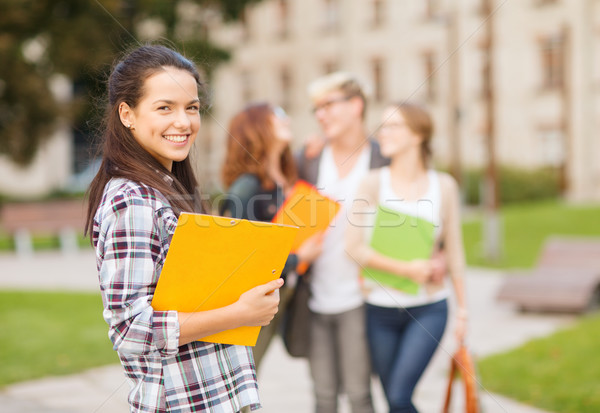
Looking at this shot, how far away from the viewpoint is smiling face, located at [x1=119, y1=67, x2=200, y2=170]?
5.93 feet

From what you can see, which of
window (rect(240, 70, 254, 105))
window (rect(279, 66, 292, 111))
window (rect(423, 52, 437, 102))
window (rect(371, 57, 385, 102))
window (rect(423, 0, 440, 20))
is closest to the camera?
window (rect(423, 0, 440, 20))

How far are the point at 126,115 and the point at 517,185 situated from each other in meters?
24.9

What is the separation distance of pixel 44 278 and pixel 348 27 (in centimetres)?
2597

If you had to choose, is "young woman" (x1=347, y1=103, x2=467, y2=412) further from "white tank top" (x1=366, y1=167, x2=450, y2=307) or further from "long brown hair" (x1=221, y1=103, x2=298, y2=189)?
"long brown hair" (x1=221, y1=103, x2=298, y2=189)

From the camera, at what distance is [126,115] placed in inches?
72.5

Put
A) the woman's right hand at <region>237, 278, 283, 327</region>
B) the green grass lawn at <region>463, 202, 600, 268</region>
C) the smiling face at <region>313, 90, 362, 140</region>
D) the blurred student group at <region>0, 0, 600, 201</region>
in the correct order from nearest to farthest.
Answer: the woman's right hand at <region>237, 278, 283, 327</region>, the smiling face at <region>313, 90, 362, 140</region>, the green grass lawn at <region>463, 202, 600, 268</region>, the blurred student group at <region>0, 0, 600, 201</region>

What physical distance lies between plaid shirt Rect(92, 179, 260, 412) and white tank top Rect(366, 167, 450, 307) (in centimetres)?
137

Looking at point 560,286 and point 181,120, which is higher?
point 181,120

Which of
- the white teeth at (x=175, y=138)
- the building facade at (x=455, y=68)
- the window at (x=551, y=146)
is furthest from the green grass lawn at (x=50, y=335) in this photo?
the window at (x=551, y=146)

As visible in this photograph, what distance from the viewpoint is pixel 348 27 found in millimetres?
33406

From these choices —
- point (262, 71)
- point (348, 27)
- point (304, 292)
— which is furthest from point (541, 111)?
point (304, 292)

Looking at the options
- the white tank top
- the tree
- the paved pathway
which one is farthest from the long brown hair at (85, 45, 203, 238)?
the tree

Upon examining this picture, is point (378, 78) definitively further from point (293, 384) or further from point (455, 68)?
point (293, 384)

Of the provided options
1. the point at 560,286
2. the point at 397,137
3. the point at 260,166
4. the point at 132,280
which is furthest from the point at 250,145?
the point at 560,286
